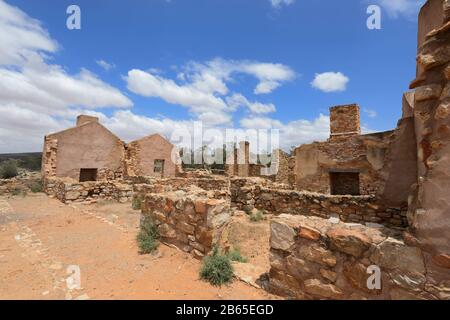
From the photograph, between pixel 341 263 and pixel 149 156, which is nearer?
pixel 341 263

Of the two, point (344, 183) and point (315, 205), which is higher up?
point (344, 183)

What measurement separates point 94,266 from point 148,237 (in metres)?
1.04

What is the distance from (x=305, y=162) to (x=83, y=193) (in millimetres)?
10941

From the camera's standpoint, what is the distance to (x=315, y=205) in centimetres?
644

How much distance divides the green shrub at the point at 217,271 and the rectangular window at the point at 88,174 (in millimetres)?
15720

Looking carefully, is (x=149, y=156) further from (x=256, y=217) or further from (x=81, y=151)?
(x=256, y=217)

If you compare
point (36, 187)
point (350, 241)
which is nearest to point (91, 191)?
point (36, 187)

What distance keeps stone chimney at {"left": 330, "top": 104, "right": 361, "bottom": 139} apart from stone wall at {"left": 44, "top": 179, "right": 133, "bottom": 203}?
35.0ft

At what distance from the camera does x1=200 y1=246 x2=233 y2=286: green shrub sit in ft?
10.4

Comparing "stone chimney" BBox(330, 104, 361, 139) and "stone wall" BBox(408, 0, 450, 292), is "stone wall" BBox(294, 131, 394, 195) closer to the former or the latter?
"stone chimney" BBox(330, 104, 361, 139)

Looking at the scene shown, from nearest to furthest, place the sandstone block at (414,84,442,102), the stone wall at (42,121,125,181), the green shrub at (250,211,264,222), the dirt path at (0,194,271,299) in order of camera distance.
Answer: the sandstone block at (414,84,442,102)
the dirt path at (0,194,271,299)
the green shrub at (250,211,264,222)
the stone wall at (42,121,125,181)

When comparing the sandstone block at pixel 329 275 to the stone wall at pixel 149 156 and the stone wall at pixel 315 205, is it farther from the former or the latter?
the stone wall at pixel 149 156

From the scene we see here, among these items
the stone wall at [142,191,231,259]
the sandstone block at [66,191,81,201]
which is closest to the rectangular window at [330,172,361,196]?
the stone wall at [142,191,231,259]

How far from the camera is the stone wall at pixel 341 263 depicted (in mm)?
2025
